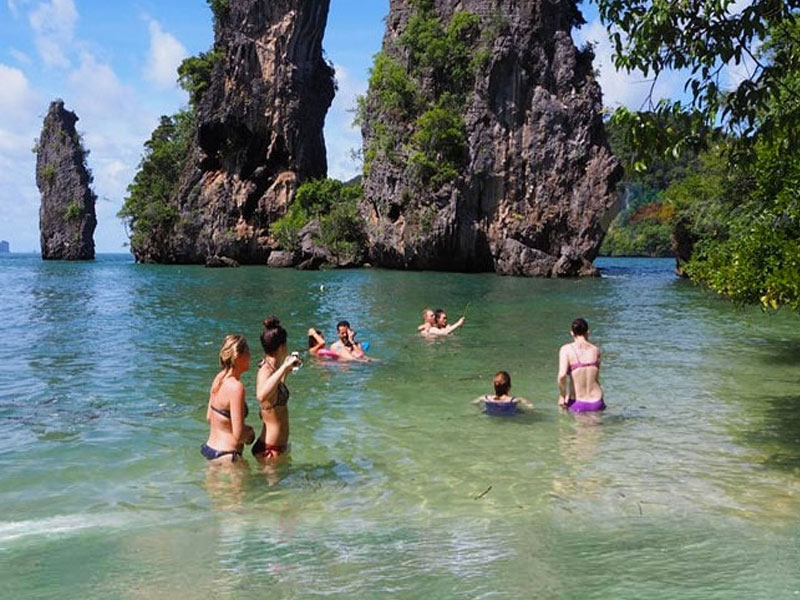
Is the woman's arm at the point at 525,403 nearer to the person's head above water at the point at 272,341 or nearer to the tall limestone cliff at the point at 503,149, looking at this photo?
the person's head above water at the point at 272,341

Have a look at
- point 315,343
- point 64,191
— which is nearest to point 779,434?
point 315,343

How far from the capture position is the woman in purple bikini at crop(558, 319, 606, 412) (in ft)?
34.3

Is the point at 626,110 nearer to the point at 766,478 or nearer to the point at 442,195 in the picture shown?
the point at 766,478

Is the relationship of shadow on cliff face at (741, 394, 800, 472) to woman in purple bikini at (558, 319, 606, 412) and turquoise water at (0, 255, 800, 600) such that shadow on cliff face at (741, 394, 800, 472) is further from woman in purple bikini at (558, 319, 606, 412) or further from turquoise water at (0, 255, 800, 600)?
woman in purple bikini at (558, 319, 606, 412)

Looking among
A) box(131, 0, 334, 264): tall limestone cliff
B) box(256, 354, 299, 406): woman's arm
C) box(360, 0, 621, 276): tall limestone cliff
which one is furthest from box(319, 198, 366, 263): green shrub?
box(256, 354, 299, 406): woman's arm

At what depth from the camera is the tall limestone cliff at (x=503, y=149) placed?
54.0 m

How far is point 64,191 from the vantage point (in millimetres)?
96938

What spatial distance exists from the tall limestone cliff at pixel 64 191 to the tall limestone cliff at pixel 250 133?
23913 mm

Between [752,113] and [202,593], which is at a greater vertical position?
[752,113]

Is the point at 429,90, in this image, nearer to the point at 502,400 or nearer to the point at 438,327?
the point at 438,327

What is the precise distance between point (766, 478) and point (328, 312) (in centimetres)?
1972

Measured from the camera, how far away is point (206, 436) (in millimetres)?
9508

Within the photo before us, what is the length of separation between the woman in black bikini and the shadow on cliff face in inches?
224

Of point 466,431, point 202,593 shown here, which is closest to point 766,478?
point 466,431
